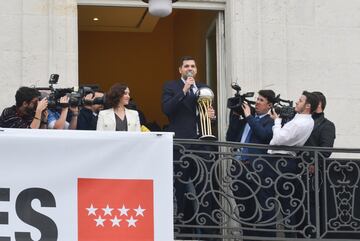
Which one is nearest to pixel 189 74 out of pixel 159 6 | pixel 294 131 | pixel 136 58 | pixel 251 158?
pixel 159 6

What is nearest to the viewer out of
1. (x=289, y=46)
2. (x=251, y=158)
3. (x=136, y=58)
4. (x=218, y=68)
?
(x=251, y=158)

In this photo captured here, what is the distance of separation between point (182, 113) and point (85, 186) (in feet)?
5.19

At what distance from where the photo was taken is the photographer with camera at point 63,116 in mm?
11523

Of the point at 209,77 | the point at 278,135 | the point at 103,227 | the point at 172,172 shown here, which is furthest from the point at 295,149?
the point at 209,77

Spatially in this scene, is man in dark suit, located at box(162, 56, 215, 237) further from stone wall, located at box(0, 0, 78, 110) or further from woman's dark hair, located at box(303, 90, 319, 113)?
stone wall, located at box(0, 0, 78, 110)

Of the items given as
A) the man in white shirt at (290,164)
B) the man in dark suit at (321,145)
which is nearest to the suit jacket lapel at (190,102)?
the man in white shirt at (290,164)

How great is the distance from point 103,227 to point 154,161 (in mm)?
860

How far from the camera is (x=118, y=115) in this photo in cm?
1176

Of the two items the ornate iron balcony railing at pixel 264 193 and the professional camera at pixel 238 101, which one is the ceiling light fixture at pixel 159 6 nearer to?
the professional camera at pixel 238 101

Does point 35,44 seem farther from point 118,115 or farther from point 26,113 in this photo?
point 118,115

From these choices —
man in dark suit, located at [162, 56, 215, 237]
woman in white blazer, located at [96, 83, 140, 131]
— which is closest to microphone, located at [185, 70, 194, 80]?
man in dark suit, located at [162, 56, 215, 237]

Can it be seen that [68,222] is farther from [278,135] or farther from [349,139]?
[349,139]

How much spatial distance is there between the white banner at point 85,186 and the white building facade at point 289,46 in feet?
9.56

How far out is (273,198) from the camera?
11805 mm
